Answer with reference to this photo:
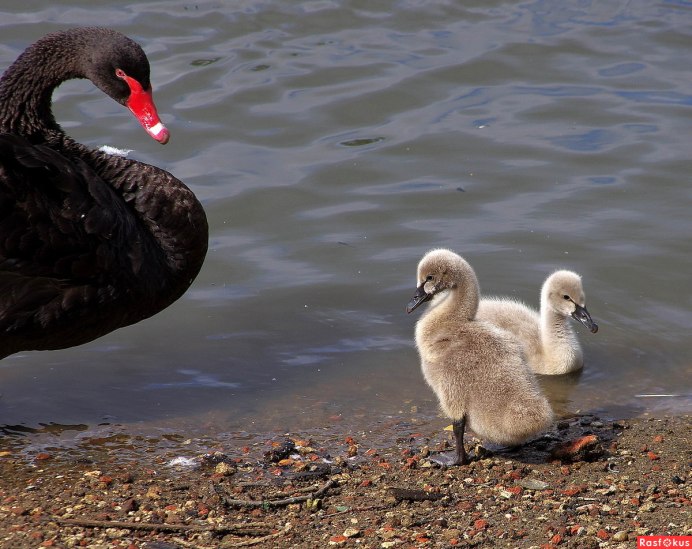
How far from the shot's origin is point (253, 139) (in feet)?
27.5

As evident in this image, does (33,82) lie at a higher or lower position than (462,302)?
higher

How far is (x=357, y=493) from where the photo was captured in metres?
4.22

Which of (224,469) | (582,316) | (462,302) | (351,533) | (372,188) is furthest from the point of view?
(372,188)

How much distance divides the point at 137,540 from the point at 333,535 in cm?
69

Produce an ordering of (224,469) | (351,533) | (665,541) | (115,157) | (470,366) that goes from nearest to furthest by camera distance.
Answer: (665,541)
(351,533)
(224,469)
(470,366)
(115,157)

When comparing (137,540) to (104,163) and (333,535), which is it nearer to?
(333,535)

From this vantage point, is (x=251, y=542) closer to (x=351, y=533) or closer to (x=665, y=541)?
(x=351, y=533)

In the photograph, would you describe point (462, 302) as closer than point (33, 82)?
Yes

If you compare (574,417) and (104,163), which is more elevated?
(104,163)

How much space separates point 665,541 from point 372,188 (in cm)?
447

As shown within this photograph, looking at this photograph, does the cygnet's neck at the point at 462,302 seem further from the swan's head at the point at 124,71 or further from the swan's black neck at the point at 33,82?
the swan's black neck at the point at 33,82

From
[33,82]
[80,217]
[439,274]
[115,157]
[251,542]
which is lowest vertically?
[251,542]

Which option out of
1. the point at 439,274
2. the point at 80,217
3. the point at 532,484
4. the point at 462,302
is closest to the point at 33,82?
the point at 80,217

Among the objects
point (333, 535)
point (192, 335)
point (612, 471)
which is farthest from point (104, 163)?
point (612, 471)
